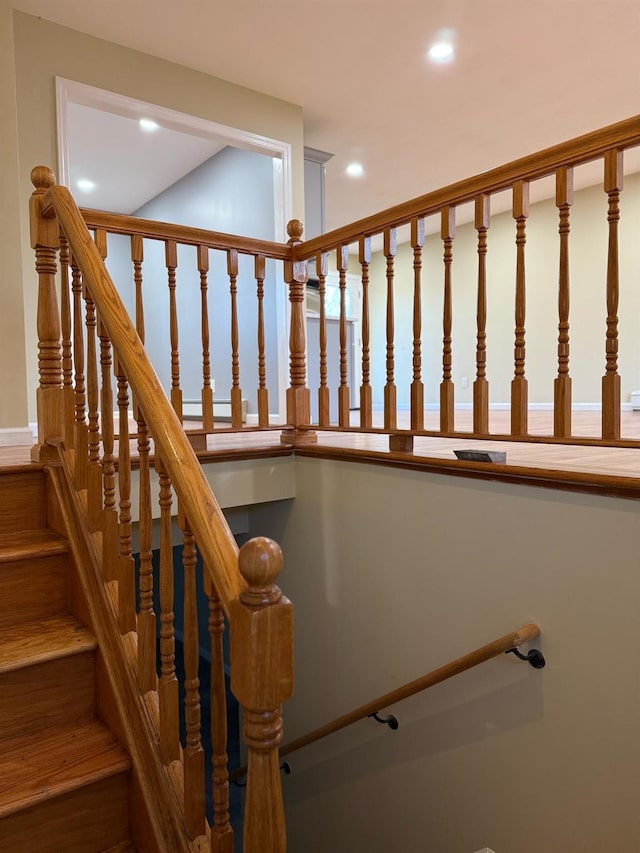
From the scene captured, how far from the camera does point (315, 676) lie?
9.18ft

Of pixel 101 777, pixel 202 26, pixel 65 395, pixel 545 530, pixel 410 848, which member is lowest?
pixel 410 848

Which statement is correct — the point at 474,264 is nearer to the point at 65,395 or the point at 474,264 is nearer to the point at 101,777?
the point at 65,395

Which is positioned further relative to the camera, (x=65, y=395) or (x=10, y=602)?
(x=65, y=395)

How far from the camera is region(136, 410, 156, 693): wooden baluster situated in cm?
130

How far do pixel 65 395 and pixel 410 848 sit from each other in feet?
7.14

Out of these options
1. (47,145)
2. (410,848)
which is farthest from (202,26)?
(410,848)

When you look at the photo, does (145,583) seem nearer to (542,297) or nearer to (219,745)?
(219,745)

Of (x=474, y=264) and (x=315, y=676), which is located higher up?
(x=474, y=264)

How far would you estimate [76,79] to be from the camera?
11.2 feet

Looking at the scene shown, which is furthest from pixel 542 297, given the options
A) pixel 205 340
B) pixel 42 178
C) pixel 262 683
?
pixel 262 683

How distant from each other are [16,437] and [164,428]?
6.95 feet

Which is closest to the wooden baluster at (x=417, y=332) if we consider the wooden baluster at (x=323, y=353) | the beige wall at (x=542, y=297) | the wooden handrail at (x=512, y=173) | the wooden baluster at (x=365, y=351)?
the wooden handrail at (x=512, y=173)

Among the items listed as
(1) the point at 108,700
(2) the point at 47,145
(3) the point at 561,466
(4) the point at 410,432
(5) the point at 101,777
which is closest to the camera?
(5) the point at 101,777

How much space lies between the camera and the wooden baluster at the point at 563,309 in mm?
1614
